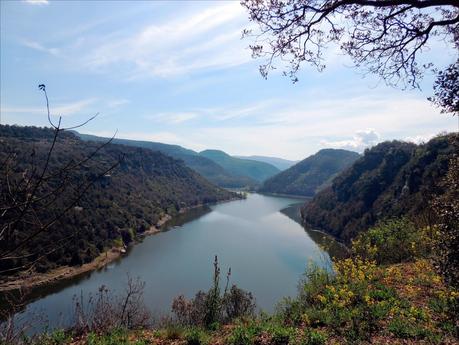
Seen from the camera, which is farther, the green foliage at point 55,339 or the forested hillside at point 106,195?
the forested hillside at point 106,195

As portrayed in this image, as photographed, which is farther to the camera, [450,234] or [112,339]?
[112,339]

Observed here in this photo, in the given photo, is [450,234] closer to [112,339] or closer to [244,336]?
[244,336]

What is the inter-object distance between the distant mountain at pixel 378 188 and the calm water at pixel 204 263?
6890mm

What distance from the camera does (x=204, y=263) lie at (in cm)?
6094

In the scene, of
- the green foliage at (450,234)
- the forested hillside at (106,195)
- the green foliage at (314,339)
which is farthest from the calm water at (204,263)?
the green foliage at (450,234)

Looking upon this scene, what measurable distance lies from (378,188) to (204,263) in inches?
1941

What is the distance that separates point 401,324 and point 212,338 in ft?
10.7

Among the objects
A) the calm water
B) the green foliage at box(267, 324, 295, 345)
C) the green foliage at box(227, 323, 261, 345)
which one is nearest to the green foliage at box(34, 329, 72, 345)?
the green foliage at box(227, 323, 261, 345)

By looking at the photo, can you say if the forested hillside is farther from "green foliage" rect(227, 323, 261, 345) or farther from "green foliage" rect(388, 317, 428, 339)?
"green foliage" rect(388, 317, 428, 339)

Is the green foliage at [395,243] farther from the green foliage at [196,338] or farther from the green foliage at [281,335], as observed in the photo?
the green foliage at [196,338]

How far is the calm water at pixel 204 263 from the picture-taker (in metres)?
44.4

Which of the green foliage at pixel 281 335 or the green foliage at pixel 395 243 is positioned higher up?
the green foliage at pixel 395 243

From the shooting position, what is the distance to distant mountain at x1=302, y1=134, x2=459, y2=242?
65062 mm

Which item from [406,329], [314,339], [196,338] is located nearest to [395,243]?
[406,329]
